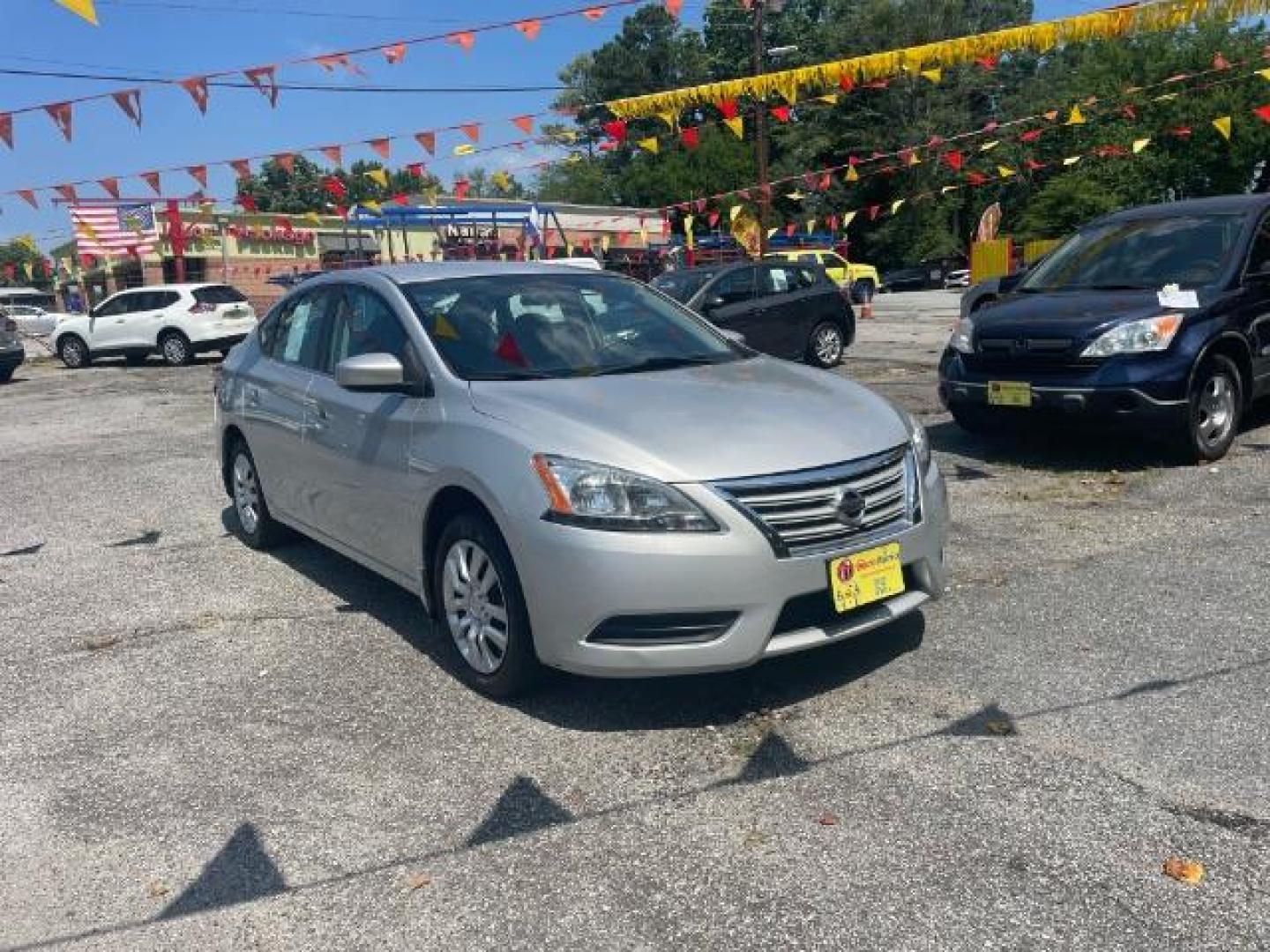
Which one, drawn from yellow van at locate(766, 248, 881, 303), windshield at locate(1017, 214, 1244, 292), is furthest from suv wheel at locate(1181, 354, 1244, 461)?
yellow van at locate(766, 248, 881, 303)

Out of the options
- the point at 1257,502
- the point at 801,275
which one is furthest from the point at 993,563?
the point at 801,275

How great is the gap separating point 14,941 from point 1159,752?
10.7ft

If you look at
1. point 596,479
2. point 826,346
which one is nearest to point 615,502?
point 596,479

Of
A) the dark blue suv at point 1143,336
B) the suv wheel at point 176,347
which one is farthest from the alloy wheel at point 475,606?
the suv wheel at point 176,347

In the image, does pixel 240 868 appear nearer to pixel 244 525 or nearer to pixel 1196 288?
pixel 244 525

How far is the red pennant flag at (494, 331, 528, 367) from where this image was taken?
4.48 m

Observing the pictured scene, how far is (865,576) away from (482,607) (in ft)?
4.49

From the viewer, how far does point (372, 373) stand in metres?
4.32

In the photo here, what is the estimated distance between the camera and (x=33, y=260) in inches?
1257

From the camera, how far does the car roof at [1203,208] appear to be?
25.5 feet

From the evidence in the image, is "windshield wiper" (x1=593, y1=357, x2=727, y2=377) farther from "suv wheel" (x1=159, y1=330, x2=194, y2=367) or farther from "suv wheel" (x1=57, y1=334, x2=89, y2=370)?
"suv wheel" (x1=57, y1=334, x2=89, y2=370)

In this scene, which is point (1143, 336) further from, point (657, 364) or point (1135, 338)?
point (657, 364)

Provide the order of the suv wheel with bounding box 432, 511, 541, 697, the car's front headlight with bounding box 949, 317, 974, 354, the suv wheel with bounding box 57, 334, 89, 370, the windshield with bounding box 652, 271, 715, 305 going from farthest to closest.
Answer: the suv wheel with bounding box 57, 334, 89, 370 → the windshield with bounding box 652, 271, 715, 305 → the car's front headlight with bounding box 949, 317, 974, 354 → the suv wheel with bounding box 432, 511, 541, 697

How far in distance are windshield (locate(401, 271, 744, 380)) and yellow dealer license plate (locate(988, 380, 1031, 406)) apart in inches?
111
